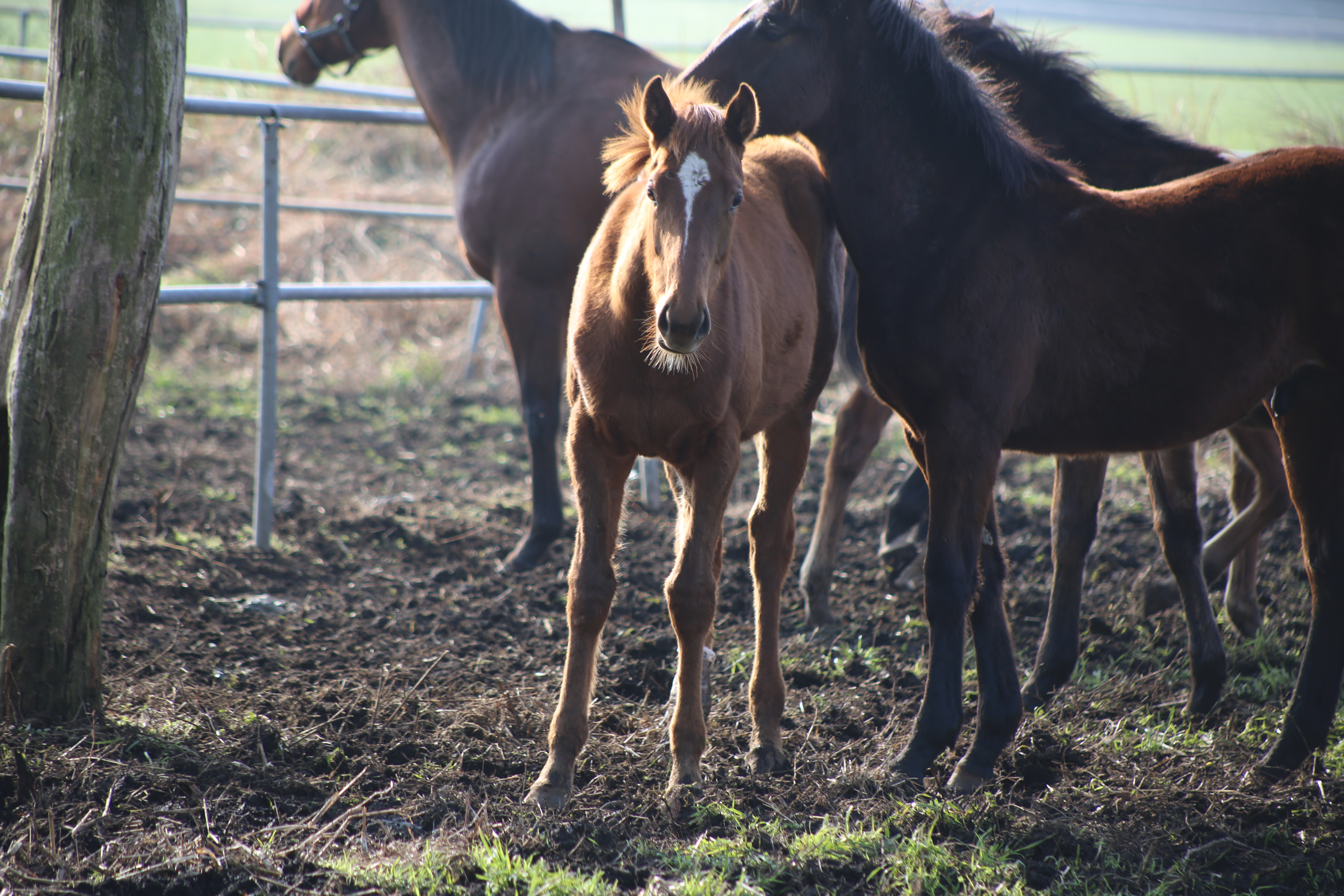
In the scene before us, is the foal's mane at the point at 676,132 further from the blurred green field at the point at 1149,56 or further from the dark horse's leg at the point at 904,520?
the dark horse's leg at the point at 904,520

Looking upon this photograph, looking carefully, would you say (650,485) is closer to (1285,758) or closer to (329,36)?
(329,36)

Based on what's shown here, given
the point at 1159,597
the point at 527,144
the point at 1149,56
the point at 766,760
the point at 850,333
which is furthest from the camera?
the point at 1149,56

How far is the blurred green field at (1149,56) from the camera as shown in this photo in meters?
8.01

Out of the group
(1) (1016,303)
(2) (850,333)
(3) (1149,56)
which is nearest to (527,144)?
(2) (850,333)

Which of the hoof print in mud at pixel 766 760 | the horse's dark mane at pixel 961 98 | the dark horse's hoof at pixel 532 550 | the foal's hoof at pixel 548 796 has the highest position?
the horse's dark mane at pixel 961 98

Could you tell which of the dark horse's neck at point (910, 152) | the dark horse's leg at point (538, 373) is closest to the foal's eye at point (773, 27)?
the dark horse's neck at point (910, 152)

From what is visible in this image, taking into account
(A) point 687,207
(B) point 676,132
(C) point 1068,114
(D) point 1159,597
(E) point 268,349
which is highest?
(C) point 1068,114

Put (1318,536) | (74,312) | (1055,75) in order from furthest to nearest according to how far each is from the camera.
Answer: (1055,75), (1318,536), (74,312)

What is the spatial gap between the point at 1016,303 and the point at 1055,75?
4.88 feet

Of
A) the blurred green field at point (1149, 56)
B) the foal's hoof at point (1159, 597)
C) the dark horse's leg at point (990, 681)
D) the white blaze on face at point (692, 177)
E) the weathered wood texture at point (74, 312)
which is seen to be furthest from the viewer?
the blurred green field at point (1149, 56)

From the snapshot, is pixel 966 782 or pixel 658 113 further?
pixel 966 782

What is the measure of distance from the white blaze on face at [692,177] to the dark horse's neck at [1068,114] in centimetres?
174

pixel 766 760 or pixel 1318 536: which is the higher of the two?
pixel 1318 536

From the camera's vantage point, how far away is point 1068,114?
12.2 feet
